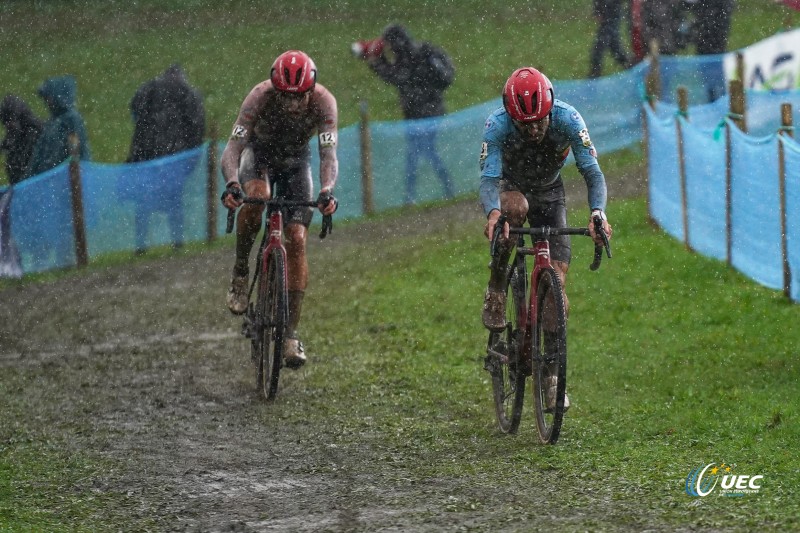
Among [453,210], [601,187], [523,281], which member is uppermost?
[601,187]

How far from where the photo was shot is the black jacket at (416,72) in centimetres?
1962

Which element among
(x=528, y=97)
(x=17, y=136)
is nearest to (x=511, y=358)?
(x=528, y=97)

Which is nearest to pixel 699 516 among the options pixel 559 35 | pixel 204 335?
pixel 204 335

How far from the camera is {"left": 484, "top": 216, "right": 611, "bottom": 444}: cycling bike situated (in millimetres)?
7758

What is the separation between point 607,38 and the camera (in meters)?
24.2

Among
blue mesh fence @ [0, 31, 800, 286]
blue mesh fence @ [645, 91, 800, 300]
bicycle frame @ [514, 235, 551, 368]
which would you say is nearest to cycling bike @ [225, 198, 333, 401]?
bicycle frame @ [514, 235, 551, 368]

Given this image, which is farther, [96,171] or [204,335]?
[96,171]

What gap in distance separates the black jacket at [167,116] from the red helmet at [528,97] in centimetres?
1082

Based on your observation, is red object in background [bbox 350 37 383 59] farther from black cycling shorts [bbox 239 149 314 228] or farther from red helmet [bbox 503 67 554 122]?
red helmet [bbox 503 67 554 122]

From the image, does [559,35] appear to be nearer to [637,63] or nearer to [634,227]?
[637,63]

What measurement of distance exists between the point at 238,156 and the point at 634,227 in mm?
8910

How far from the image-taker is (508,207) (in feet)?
27.3

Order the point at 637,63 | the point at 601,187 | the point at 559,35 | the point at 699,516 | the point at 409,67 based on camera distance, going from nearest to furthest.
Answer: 1. the point at 699,516
2. the point at 601,187
3. the point at 409,67
4. the point at 637,63
5. the point at 559,35

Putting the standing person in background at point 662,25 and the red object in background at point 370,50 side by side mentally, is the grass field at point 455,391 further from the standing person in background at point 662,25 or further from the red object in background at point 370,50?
the standing person in background at point 662,25
